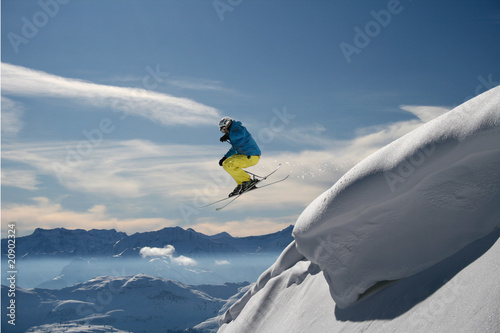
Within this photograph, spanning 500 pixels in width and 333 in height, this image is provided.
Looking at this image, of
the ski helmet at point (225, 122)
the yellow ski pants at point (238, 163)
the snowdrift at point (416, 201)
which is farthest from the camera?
the yellow ski pants at point (238, 163)

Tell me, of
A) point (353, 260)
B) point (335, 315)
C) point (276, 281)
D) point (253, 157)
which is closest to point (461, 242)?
point (353, 260)

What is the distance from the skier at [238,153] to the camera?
13570 millimetres

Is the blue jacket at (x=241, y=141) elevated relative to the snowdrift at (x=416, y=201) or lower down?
elevated

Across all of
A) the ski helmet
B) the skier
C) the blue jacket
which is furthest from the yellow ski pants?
the ski helmet

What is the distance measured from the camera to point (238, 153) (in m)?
14.1

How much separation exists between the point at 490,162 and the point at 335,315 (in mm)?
5152

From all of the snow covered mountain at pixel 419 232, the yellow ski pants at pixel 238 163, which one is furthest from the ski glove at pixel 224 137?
the snow covered mountain at pixel 419 232

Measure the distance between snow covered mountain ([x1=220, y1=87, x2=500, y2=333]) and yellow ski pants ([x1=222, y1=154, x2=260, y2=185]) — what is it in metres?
4.83

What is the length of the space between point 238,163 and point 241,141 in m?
1.06

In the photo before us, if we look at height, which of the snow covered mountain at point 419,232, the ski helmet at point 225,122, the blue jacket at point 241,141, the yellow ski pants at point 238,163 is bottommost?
the snow covered mountain at point 419,232

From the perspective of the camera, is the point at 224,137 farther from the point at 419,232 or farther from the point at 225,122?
the point at 419,232

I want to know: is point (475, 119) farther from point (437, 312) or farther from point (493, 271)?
point (437, 312)

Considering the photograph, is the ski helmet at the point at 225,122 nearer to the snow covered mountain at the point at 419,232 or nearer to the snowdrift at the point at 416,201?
the snow covered mountain at the point at 419,232

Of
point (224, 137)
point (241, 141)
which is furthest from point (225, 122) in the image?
point (241, 141)
